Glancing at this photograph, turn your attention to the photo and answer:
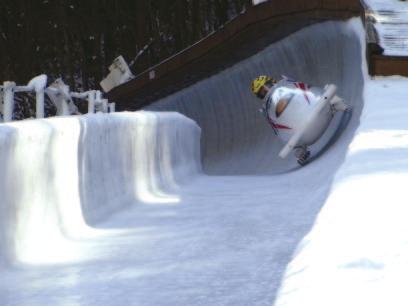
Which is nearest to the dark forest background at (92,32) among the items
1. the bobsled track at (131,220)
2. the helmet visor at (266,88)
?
the helmet visor at (266,88)

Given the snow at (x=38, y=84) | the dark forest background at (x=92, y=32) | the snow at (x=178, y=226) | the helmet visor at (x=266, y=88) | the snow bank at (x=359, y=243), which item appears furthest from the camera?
the dark forest background at (x=92, y=32)

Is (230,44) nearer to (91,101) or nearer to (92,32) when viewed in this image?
(91,101)

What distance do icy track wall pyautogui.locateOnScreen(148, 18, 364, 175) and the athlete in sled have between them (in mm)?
299

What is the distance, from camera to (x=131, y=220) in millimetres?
4578

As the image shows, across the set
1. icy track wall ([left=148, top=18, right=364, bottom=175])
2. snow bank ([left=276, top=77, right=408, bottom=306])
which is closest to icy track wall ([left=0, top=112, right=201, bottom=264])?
snow bank ([left=276, top=77, right=408, bottom=306])

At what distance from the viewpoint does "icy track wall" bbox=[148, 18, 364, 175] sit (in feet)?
35.5

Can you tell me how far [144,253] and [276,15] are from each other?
8769 mm

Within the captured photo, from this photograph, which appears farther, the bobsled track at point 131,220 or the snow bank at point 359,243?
the bobsled track at point 131,220

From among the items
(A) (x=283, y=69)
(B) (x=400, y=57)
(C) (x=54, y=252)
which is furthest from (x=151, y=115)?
(A) (x=283, y=69)

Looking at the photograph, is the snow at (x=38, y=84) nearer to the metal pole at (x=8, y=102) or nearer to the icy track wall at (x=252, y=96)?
the metal pole at (x=8, y=102)

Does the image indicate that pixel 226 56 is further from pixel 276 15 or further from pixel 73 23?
pixel 73 23

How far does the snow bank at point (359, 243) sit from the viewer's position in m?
1.36

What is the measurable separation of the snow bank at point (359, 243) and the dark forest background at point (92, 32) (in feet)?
70.8

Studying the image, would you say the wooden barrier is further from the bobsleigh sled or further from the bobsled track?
the bobsled track
